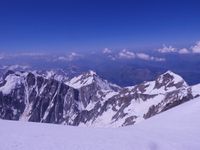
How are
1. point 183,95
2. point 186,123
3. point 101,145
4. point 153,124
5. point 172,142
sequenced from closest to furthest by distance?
point 101,145
point 172,142
point 186,123
point 153,124
point 183,95

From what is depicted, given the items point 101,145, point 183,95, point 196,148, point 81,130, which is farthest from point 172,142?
point 183,95

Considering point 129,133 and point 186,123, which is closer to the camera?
point 129,133

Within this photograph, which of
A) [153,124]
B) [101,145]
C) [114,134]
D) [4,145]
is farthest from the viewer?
[153,124]

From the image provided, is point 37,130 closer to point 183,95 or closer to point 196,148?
point 196,148

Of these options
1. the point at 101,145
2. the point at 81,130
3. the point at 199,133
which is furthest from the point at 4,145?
the point at 199,133

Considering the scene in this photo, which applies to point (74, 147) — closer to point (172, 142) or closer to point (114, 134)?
point (114, 134)

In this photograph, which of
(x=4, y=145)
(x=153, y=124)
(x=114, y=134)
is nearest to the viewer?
(x=4, y=145)
